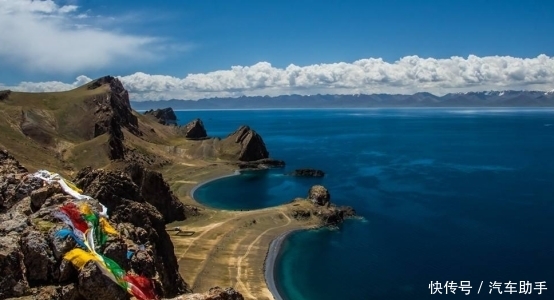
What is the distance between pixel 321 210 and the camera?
427 feet

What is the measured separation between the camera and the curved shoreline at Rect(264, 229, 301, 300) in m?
82.8

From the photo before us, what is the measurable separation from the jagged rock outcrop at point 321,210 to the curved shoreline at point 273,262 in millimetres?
11027

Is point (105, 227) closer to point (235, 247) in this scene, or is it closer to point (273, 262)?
point (273, 262)

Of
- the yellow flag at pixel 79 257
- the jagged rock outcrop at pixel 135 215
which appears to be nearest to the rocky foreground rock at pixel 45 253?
the yellow flag at pixel 79 257

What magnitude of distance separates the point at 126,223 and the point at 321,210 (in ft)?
278

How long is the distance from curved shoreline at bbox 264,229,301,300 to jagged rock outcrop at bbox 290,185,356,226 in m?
11.0

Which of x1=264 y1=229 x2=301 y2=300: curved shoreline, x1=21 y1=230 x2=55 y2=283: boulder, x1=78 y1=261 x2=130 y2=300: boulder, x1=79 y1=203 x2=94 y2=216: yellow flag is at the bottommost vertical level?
x1=264 y1=229 x2=301 y2=300: curved shoreline

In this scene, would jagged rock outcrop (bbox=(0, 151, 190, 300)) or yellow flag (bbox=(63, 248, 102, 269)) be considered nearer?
jagged rock outcrop (bbox=(0, 151, 190, 300))

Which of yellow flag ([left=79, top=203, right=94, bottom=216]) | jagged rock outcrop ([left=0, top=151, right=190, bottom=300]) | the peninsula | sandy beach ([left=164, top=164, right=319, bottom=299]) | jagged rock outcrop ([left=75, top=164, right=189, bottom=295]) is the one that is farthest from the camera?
sandy beach ([left=164, top=164, right=319, bottom=299])

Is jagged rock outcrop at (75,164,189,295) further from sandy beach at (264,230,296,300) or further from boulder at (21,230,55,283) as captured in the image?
sandy beach at (264,230,296,300)

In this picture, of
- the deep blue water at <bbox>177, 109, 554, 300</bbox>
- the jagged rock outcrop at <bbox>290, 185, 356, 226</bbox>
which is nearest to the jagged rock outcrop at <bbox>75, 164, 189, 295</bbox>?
the deep blue water at <bbox>177, 109, 554, 300</bbox>

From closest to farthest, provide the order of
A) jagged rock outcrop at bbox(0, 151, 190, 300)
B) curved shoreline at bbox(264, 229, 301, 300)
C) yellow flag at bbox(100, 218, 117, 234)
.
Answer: jagged rock outcrop at bbox(0, 151, 190, 300), yellow flag at bbox(100, 218, 117, 234), curved shoreline at bbox(264, 229, 301, 300)

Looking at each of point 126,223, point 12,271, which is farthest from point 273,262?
point 12,271

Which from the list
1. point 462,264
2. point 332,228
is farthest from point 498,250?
point 332,228
